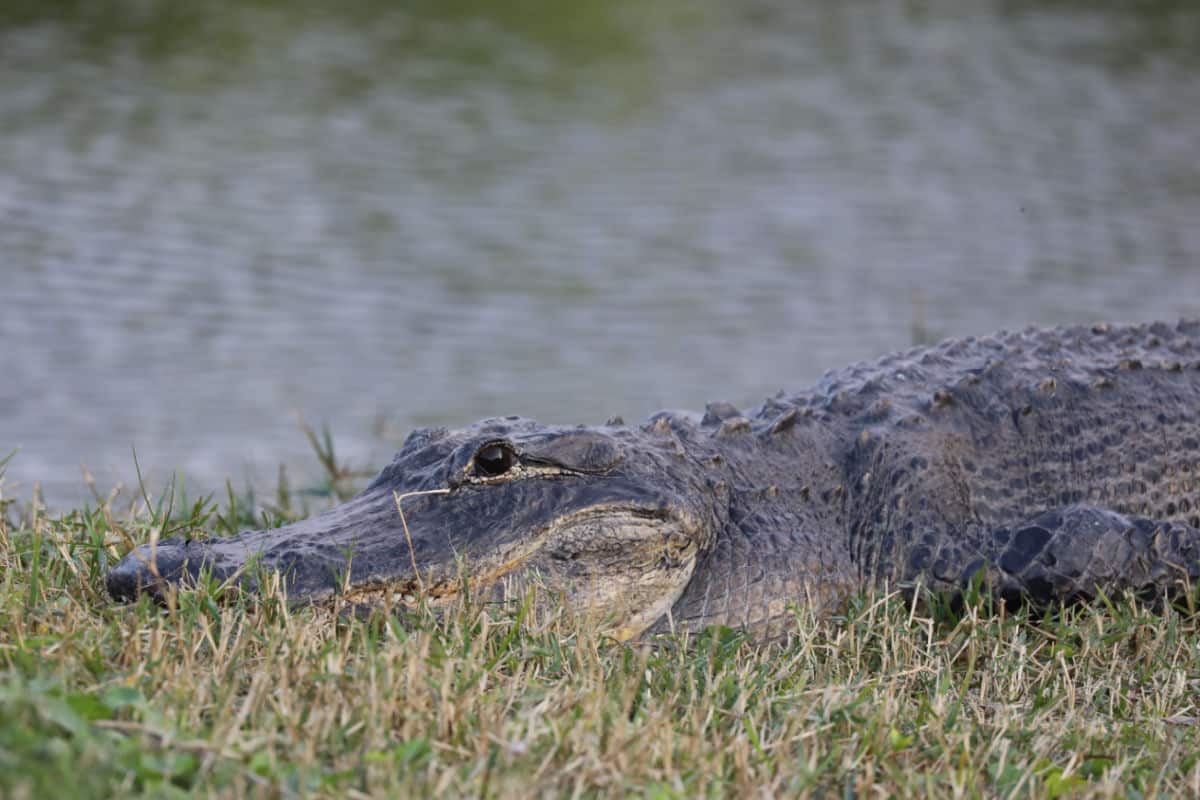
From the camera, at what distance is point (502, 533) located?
3189 mm

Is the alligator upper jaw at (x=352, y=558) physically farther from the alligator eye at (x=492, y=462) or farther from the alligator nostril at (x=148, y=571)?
the alligator eye at (x=492, y=462)

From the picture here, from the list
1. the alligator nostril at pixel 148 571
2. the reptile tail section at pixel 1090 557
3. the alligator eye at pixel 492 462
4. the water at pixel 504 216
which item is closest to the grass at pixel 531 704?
the alligator nostril at pixel 148 571

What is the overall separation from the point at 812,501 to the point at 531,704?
1.42 meters

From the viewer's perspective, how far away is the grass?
2.22 meters

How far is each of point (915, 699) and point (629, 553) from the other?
2.36ft

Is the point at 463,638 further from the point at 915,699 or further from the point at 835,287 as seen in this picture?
the point at 835,287

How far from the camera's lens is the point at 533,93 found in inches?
574

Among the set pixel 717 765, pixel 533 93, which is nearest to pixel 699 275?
pixel 533 93

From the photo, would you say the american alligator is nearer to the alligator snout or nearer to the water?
the alligator snout

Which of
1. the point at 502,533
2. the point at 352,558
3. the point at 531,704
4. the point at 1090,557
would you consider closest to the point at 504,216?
the point at 1090,557

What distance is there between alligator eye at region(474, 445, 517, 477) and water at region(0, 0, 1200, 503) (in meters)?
2.84

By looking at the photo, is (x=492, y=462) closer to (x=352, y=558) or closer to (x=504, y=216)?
(x=352, y=558)

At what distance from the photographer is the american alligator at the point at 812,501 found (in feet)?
10.3

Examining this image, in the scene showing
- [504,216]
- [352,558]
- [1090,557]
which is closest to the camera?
[352,558]
